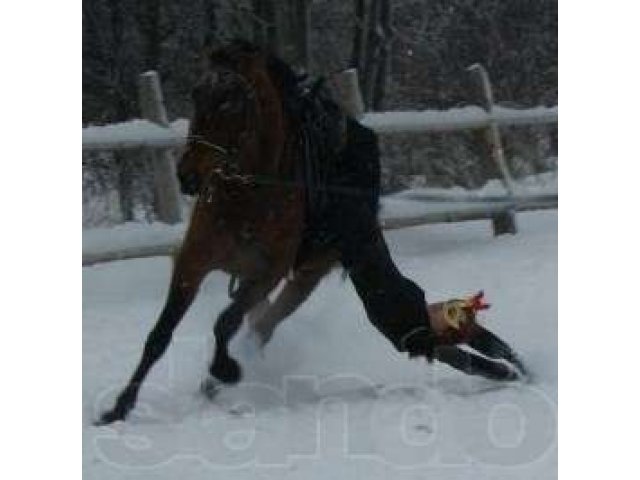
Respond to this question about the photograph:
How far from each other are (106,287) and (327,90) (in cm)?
54

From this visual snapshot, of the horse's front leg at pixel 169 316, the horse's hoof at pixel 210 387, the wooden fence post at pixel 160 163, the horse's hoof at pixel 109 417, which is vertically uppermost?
the wooden fence post at pixel 160 163

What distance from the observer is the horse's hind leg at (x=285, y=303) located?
2.95 meters

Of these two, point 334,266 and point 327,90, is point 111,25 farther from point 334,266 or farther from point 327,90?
point 334,266

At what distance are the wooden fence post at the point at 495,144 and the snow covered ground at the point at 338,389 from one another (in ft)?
0.07

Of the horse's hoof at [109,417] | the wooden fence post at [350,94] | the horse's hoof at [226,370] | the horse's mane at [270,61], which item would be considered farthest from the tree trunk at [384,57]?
the horse's hoof at [109,417]

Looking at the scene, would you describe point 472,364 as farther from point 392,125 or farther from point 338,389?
point 392,125

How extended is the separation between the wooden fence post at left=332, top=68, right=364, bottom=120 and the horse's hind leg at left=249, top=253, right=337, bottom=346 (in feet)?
0.97

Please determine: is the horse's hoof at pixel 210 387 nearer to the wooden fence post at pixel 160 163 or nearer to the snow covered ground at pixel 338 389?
the snow covered ground at pixel 338 389

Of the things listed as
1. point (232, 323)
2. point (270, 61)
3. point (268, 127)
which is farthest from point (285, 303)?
point (270, 61)

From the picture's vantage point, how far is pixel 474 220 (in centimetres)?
300

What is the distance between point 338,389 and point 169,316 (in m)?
0.34

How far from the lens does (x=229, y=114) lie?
2.88m

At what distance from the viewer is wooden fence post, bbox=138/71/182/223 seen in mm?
2850
